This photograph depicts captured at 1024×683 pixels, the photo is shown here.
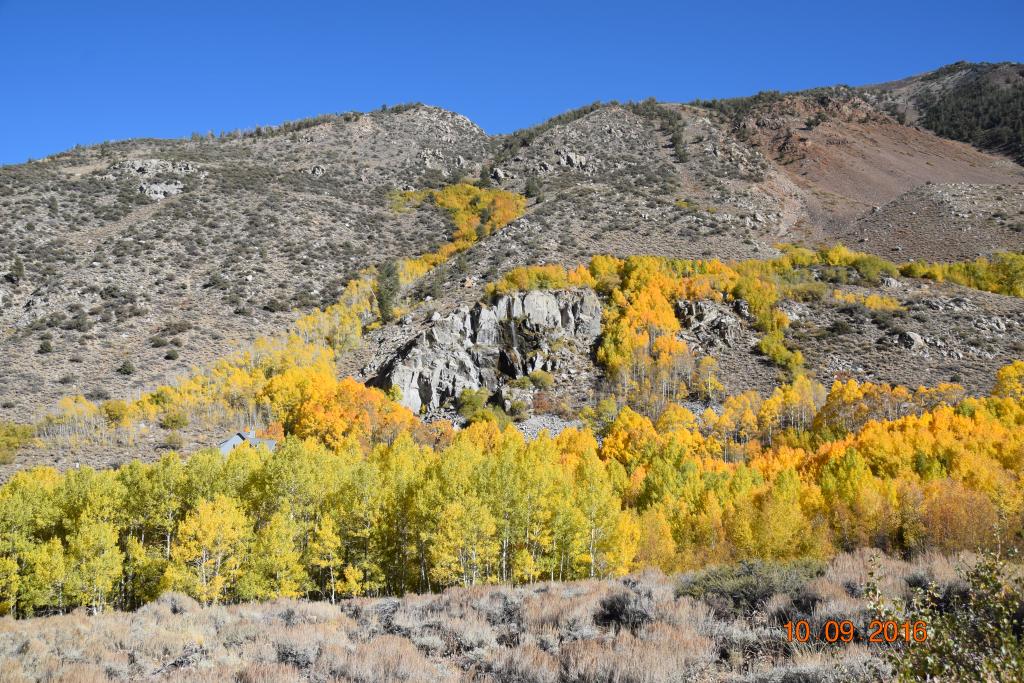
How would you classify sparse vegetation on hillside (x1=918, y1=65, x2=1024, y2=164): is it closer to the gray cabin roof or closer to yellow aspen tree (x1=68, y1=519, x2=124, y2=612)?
the gray cabin roof

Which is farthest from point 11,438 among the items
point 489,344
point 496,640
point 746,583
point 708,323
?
point 708,323

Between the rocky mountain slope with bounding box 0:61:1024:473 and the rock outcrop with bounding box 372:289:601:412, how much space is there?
9.0 inches

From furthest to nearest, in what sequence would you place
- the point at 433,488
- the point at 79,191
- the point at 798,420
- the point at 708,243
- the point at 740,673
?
the point at 79,191, the point at 708,243, the point at 798,420, the point at 433,488, the point at 740,673

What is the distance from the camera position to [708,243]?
7894 centimetres

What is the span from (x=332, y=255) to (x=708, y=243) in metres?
49.9

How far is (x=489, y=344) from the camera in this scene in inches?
2506

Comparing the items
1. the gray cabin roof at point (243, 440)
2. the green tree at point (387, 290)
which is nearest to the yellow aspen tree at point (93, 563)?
the gray cabin roof at point (243, 440)

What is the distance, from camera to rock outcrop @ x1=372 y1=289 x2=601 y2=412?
196ft

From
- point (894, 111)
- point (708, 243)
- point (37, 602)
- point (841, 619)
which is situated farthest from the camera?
point (894, 111)

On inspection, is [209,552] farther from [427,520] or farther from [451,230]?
[451,230]

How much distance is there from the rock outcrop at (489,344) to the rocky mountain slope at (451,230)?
0.75ft

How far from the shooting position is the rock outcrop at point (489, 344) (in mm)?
Answer: 59781

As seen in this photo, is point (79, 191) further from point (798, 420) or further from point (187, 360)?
point (798, 420)

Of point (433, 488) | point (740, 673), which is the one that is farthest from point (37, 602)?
point (740, 673)
